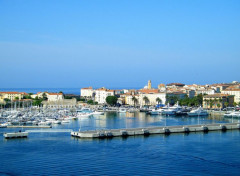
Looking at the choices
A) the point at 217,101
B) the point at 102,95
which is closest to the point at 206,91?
the point at 217,101

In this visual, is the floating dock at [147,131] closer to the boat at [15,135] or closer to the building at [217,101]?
the boat at [15,135]

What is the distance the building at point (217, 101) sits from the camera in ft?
139

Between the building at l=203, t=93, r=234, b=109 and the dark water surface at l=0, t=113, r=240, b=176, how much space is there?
878 inches

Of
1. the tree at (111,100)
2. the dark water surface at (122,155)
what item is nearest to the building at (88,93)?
the tree at (111,100)

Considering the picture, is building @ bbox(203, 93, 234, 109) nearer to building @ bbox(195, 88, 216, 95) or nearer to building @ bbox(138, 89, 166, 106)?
building @ bbox(195, 88, 216, 95)

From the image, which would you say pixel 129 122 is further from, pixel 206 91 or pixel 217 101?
pixel 206 91

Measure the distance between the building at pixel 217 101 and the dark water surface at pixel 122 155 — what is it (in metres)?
22.3

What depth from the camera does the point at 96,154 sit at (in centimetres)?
1577

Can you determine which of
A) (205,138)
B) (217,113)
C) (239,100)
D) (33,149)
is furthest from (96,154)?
(239,100)

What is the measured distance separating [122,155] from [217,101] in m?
28.7

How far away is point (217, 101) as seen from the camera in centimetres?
4266

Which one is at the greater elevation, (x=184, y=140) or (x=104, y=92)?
(x=104, y=92)

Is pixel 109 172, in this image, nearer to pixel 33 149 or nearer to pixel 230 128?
pixel 33 149

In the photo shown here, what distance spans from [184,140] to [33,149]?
6.66 m
